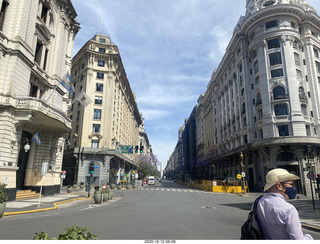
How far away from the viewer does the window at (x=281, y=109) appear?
119 ft

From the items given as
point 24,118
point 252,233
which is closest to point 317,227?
point 252,233

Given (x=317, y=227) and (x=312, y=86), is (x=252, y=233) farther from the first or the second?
(x=312, y=86)

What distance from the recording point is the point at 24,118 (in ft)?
58.3

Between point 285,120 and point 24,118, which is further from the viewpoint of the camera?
point 285,120

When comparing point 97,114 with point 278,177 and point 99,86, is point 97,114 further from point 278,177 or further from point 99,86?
point 278,177

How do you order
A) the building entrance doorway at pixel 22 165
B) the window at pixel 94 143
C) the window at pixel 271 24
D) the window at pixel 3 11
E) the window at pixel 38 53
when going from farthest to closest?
the window at pixel 94 143 < the window at pixel 271 24 < the window at pixel 38 53 < the building entrance doorway at pixel 22 165 < the window at pixel 3 11

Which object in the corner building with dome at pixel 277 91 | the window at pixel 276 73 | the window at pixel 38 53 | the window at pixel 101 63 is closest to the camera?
the window at pixel 38 53

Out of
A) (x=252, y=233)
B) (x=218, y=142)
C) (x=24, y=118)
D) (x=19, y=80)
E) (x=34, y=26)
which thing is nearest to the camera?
(x=252, y=233)

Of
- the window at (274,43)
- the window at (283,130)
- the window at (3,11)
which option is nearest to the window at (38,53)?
the window at (3,11)

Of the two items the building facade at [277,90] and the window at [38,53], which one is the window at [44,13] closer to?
the window at [38,53]

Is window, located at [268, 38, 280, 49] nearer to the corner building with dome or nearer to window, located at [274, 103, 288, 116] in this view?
the corner building with dome

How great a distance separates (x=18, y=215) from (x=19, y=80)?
1170 centimetres

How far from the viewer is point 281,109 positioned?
36.6 metres

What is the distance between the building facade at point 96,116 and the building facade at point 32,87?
15655 mm
